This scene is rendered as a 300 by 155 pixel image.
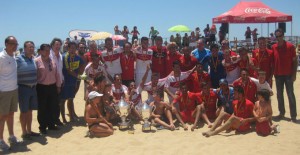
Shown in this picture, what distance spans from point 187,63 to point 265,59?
197 cm

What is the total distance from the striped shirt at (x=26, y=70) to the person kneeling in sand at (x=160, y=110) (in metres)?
2.79

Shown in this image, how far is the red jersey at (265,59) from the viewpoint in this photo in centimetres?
764

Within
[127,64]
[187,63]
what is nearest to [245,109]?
[187,63]

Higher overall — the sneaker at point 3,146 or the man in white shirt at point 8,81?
the man in white shirt at point 8,81

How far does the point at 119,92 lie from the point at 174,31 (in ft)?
50.6

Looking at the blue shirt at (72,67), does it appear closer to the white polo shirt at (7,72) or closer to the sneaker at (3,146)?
the white polo shirt at (7,72)

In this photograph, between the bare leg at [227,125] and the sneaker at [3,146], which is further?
the bare leg at [227,125]

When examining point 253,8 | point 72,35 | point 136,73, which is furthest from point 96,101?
point 72,35

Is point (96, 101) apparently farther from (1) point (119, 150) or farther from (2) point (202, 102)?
(2) point (202, 102)

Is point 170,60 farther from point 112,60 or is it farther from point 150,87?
point 112,60

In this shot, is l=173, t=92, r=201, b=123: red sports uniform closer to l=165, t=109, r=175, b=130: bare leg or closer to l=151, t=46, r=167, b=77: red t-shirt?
l=165, t=109, r=175, b=130: bare leg

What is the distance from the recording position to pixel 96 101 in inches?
266

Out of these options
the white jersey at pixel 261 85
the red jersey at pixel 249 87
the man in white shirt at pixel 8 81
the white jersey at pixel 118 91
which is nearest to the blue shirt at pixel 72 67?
the white jersey at pixel 118 91

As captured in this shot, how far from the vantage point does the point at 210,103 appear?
742 centimetres
